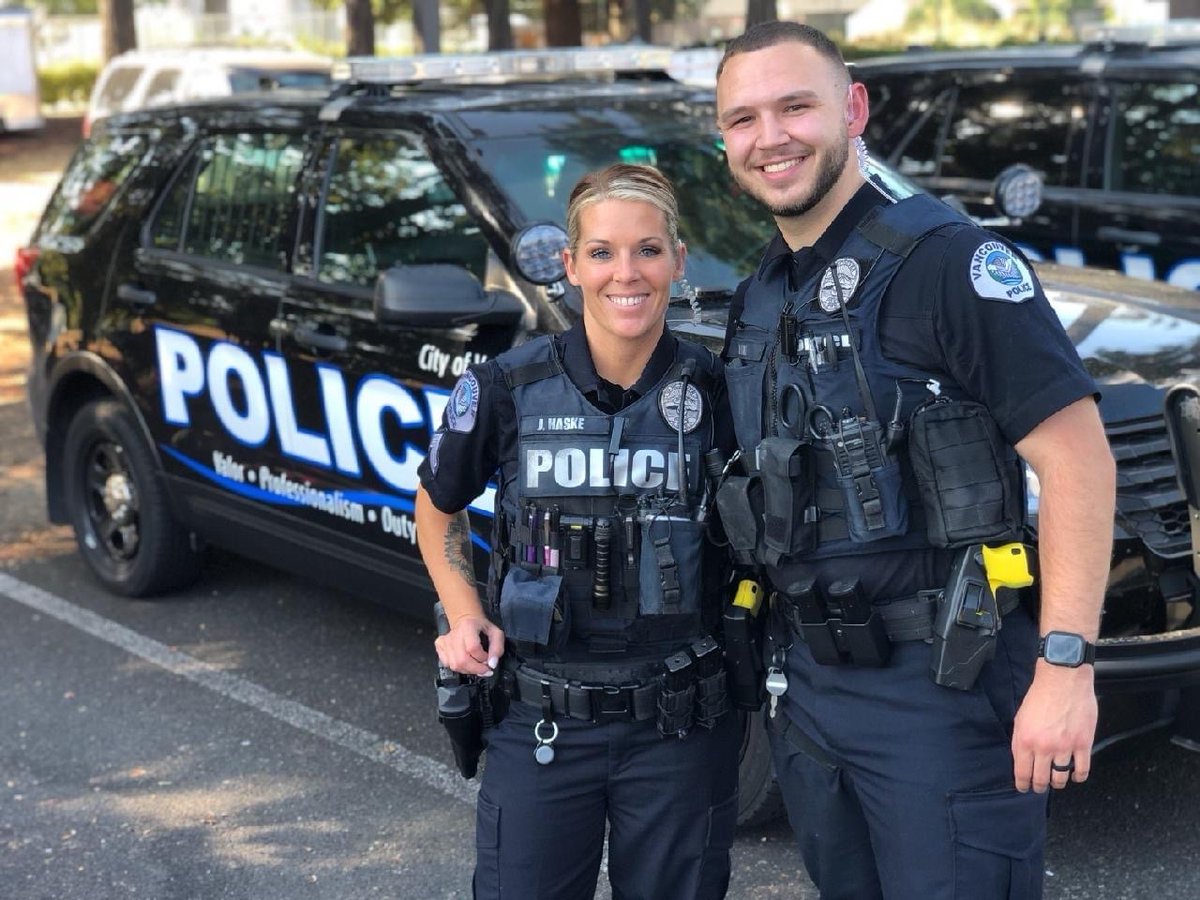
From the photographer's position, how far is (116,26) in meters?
21.3

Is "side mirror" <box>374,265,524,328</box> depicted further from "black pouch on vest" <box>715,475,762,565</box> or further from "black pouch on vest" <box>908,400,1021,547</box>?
"black pouch on vest" <box>908,400,1021,547</box>

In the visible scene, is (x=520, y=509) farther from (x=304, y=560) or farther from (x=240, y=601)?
(x=240, y=601)

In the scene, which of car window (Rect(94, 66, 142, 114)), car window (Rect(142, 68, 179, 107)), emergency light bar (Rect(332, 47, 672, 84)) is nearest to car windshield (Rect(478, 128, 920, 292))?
emergency light bar (Rect(332, 47, 672, 84))

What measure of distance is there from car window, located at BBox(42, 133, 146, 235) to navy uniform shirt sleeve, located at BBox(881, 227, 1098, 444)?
3940 millimetres

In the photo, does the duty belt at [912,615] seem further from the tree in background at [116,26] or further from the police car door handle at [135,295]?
the tree in background at [116,26]

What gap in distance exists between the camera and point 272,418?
15.5ft

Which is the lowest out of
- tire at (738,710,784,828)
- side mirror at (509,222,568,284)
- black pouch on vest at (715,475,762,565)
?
tire at (738,710,784,828)

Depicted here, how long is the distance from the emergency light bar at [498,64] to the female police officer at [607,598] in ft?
7.81

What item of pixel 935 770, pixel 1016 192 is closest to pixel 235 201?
pixel 1016 192

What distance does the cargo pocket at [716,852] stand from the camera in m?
2.62

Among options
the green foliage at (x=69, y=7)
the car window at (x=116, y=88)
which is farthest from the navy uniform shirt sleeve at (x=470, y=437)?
the green foliage at (x=69, y=7)

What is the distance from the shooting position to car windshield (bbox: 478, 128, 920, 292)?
4.20 metres

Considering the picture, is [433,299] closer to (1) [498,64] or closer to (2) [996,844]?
(1) [498,64]

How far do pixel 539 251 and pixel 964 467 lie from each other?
1633mm
